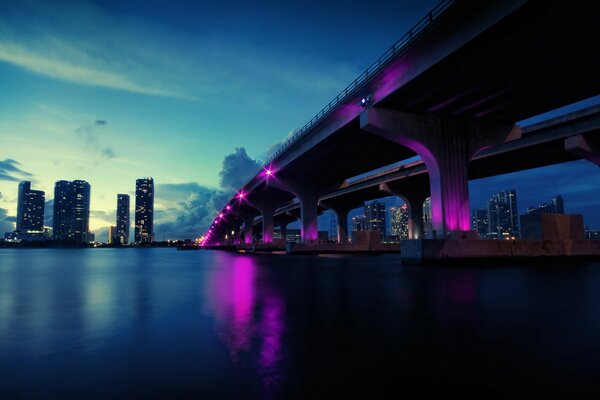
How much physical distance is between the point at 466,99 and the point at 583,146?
60.9 feet

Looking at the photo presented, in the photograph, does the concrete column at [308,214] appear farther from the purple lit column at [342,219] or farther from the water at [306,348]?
the water at [306,348]

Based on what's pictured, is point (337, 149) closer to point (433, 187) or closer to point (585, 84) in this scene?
point (433, 187)

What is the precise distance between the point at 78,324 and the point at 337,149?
41028mm

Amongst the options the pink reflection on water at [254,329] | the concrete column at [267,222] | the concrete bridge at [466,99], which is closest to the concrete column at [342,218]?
the concrete column at [267,222]

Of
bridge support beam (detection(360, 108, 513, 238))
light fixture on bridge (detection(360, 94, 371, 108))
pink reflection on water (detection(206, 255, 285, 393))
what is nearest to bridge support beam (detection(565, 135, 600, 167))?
bridge support beam (detection(360, 108, 513, 238))

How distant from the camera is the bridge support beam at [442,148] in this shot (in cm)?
3030

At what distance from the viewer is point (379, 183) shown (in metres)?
70.0

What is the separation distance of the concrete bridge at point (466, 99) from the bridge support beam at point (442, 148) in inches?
3.5

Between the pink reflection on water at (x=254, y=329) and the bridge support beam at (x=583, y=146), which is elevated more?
the bridge support beam at (x=583, y=146)

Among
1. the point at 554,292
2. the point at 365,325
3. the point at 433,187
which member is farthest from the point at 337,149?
the point at 365,325

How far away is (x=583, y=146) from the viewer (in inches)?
1496

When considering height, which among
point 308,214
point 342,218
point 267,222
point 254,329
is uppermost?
point 342,218

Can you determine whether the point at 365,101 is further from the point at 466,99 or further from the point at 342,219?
the point at 342,219

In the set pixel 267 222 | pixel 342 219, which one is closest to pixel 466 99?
pixel 267 222
